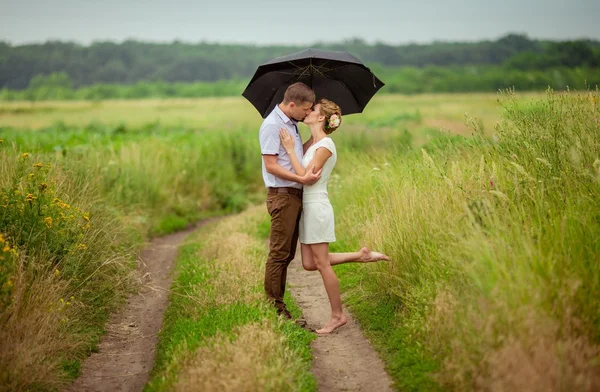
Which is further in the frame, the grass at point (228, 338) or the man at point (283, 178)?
the man at point (283, 178)

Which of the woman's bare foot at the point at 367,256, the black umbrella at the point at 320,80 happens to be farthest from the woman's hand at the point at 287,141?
the woman's bare foot at the point at 367,256

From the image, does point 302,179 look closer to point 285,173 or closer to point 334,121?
point 285,173

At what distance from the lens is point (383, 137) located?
23.3m

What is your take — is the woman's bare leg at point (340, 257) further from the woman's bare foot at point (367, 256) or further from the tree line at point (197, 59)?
the tree line at point (197, 59)

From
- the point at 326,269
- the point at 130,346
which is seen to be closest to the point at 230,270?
the point at 130,346

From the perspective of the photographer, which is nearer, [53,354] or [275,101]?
[53,354]

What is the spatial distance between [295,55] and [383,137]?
1602 centimetres

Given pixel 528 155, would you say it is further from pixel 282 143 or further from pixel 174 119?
pixel 174 119

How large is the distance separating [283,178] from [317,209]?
51 cm

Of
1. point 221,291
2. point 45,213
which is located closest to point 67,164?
point 45,213

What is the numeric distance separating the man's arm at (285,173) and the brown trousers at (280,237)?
0.84 ft

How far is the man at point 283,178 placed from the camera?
7.18 m

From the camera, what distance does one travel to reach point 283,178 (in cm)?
715

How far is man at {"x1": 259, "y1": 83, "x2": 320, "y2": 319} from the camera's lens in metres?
7.18
